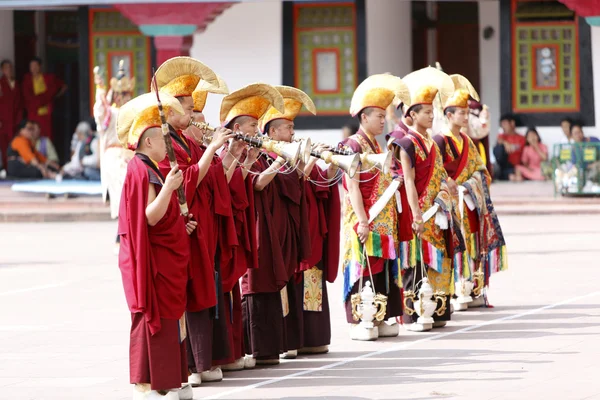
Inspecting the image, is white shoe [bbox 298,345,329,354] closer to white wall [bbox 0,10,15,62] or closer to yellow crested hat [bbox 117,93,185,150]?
yellow crested hat [bbox 117,93,185,150]

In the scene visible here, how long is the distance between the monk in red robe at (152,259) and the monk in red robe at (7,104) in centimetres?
1840

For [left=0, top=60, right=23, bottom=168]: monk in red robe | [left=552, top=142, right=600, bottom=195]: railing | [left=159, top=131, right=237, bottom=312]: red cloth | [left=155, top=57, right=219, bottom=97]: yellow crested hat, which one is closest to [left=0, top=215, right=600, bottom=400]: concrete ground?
[left=159, top=131, right=237, bottom=312]: red cloth

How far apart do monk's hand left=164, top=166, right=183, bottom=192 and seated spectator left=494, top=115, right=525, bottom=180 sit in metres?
15.8

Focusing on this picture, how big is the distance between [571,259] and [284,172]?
584 cm

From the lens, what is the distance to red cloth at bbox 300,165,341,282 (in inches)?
351

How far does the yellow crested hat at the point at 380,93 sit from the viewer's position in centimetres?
932

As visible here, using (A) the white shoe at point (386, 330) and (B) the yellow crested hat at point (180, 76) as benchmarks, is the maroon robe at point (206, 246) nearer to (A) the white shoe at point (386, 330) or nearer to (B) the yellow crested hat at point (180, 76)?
(B) the yellow crested hat at point (180, 76)

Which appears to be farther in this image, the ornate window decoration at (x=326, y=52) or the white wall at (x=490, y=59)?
the white wall at (x=490, y=59)

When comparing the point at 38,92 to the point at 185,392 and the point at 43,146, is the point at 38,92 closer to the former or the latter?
the point at 43,146

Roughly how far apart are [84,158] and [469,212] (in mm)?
12946

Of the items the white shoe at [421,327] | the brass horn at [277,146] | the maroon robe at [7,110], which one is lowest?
the white shoe at [421,327]

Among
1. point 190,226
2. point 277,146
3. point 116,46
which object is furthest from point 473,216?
point 116,46

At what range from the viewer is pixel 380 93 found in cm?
933

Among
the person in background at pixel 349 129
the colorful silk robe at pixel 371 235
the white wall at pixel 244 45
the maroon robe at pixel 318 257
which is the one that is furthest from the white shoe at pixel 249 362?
the white wall at pixel 244 45
